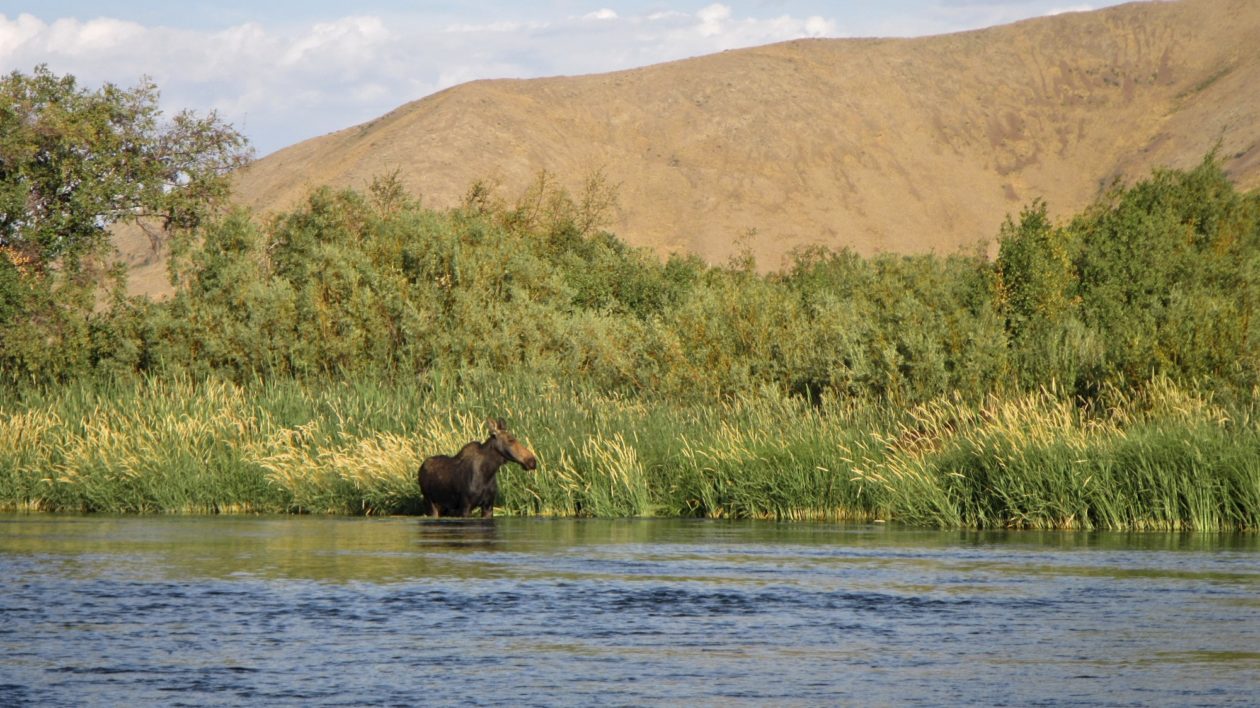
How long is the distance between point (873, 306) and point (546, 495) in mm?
13271

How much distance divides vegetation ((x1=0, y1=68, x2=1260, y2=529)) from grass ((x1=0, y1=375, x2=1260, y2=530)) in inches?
→ 1.9

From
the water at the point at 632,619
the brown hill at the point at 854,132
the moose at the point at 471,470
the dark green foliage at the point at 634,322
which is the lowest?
the water at the point at 632,619

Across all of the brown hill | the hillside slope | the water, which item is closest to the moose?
the water

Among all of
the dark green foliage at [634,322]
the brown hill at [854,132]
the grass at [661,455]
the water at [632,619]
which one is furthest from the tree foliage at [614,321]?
the brown hill at [854,132]

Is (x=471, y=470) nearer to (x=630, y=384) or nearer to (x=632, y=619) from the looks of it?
(x=632, y=619)

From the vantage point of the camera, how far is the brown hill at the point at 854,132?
131m

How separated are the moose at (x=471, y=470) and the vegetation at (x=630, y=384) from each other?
3.35 feet

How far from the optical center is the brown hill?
13138 centimetres

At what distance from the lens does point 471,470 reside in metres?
21.6

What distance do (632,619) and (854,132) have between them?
460 ft

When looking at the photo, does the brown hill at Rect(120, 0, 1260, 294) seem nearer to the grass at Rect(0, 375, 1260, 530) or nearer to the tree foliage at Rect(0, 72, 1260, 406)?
the tree foliage at Rect(0, 72, 1260, 406)

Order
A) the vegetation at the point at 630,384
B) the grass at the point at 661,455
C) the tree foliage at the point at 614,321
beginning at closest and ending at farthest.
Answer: the grass at the point at 661,455
the vegetation at the point at 630,384
the tree foliage at the point at 614,321

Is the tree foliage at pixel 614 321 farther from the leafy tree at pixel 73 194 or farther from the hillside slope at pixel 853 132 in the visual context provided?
the hillside slope at pixel 853 132

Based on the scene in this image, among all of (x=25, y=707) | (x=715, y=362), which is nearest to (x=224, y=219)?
(x=715, y=362)
